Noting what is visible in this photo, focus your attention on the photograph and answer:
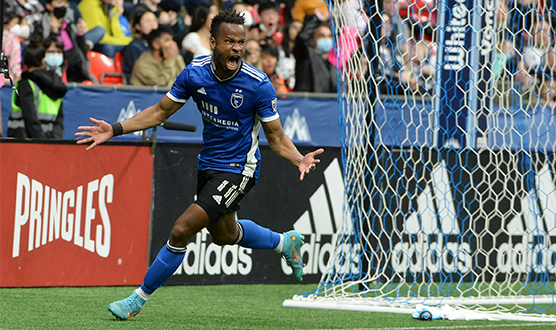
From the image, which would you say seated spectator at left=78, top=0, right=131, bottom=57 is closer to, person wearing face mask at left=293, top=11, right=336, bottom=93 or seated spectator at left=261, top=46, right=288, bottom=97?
seated spectator at left=261, top=46, right=288, bottom=97

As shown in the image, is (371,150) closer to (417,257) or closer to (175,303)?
(417,257)

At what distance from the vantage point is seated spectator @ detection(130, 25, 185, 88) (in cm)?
1197

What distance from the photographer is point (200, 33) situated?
515 inches

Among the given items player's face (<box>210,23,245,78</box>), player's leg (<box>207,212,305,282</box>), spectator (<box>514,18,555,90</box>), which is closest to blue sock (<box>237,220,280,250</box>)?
player's leg (<box>207,212,305,282</box>)

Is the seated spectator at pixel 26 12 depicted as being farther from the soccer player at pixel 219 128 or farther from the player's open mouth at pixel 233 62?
the player's open mouth at pixel 233 62

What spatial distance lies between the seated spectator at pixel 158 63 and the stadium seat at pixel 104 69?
0.31 meters

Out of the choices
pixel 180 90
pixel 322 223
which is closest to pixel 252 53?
pixel 322 223

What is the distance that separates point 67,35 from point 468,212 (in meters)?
6.66

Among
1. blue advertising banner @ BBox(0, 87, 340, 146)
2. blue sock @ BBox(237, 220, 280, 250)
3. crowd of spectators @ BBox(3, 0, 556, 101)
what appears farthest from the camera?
blue advertising banner @ BBox(0, 87, 340, 146)

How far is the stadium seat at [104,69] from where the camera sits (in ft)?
40.0

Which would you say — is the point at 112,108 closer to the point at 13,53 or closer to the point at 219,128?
the point at 13,53

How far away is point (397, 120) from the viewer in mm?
8203

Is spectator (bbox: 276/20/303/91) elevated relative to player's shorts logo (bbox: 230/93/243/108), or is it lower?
elevated

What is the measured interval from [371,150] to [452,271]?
1.57m
